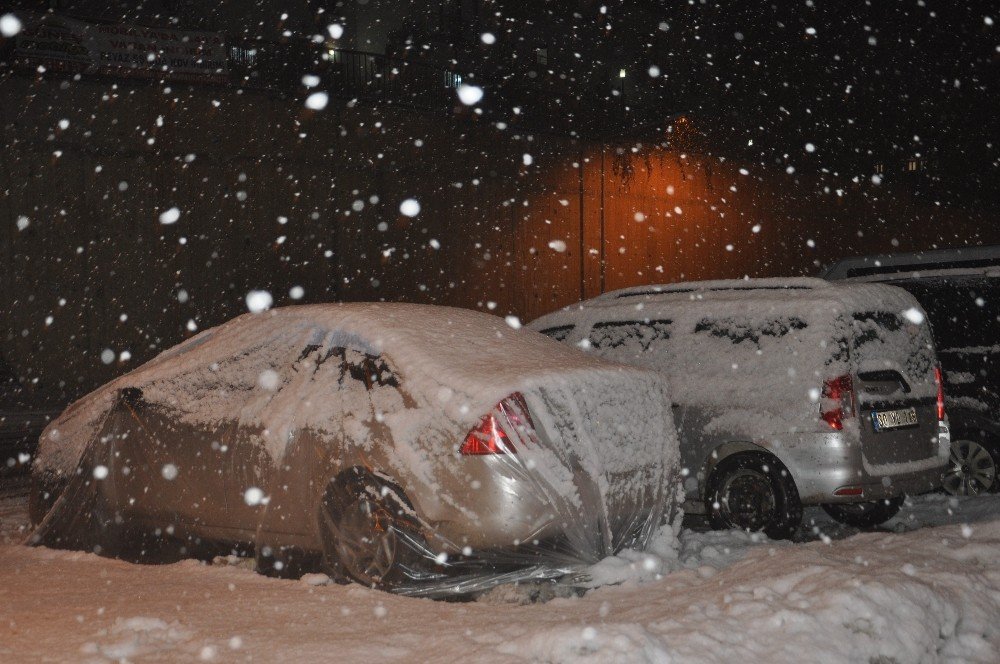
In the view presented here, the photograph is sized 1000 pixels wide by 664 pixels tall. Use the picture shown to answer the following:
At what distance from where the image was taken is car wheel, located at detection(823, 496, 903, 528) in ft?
22.2

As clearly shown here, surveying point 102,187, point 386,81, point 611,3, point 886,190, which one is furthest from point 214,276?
point 886,190

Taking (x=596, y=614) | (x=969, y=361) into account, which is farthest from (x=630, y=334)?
(x=596, y=614)

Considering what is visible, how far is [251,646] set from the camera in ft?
12.1

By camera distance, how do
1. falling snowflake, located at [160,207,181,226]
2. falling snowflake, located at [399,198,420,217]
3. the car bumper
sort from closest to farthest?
the car bumper < falling snowflake, located at [160,207,181,226] < falling snowflake, located at [399,198,420,217]

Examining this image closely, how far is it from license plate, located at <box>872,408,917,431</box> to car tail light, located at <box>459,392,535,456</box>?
295 centimetres

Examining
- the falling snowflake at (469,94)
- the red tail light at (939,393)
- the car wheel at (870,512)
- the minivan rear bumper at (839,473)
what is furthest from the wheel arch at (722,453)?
the falling snowflake at (469,94)

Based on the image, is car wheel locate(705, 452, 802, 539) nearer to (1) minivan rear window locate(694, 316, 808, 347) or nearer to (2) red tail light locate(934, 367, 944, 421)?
(1) minivan rear window locate(694, 316, 808, 347)

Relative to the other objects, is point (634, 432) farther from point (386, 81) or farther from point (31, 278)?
point (386, 81)

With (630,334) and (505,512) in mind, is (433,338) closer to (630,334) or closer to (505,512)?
(505,512)

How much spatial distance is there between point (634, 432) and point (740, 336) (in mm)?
2032

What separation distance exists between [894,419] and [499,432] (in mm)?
3305

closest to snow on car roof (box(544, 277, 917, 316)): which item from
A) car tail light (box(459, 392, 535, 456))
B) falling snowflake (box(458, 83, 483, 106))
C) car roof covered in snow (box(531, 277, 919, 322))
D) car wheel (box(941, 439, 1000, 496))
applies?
car roof covered in snow (box(531, 277, 919, 322))

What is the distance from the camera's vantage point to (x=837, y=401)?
19.6ft

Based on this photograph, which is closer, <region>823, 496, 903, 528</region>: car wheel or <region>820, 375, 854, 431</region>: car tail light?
Answer: <region>820, 375, 854, 431</region>: car tail light
